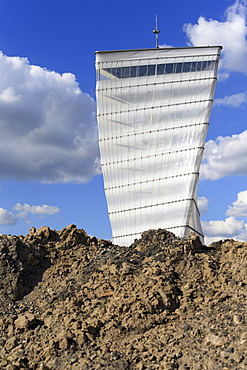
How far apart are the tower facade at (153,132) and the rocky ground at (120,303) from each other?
6.74 meters

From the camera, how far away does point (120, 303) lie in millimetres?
15484

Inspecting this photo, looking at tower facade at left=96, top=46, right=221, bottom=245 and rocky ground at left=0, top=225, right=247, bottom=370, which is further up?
tower facade at left=96, top=46, right=221, bottom=245

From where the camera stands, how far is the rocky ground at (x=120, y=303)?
13445 mm

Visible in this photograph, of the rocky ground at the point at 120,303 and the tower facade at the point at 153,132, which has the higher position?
the tower facade at the point at 153,132

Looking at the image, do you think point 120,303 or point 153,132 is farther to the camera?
point 153,132

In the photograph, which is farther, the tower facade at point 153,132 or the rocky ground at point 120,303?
the tower facade at point 153,132

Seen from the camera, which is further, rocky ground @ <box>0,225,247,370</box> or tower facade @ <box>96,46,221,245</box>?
tower facade @ <box>96,46,221,245</box>

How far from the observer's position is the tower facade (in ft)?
86.9

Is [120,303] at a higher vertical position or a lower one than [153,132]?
lower

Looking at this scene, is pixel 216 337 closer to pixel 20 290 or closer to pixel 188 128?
pixel 20 290

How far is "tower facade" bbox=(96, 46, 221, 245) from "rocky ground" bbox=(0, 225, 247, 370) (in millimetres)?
→ 6736

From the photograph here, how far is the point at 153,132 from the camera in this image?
27.3 metres

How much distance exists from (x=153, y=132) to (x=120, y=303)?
13975 millimetres

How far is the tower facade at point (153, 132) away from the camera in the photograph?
2648cm
